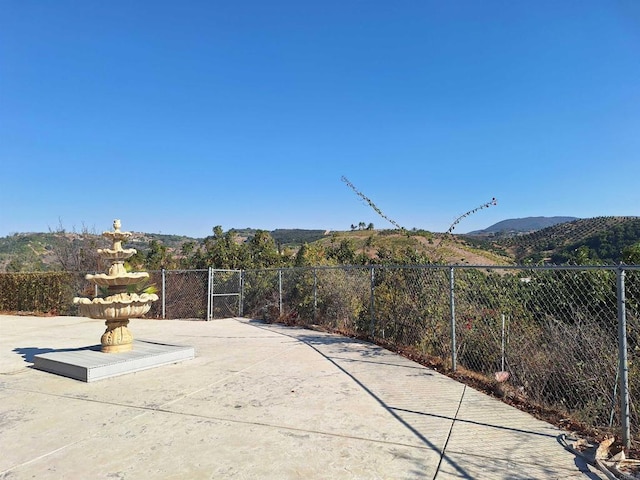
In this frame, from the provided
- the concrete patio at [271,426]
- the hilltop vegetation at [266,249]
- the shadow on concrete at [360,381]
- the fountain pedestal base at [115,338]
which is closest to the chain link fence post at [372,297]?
the shadow on concrete at [360,381]

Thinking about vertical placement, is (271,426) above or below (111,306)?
below

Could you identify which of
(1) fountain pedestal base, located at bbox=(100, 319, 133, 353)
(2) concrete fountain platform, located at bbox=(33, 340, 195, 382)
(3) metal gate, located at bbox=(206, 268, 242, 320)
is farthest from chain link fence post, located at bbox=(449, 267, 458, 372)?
(3) metal gate, located at bbox=(206, 268, 242, 320)

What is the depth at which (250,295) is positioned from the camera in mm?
13531

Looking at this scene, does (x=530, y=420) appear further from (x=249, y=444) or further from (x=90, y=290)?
(x=90, y=290)

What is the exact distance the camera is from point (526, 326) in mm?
5180

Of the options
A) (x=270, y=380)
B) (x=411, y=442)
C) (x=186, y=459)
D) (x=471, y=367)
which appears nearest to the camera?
(x=186, y=459)

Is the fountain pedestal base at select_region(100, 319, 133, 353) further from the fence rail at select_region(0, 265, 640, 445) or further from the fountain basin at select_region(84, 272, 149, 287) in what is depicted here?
the fence rail at select_region(0, 265, 640, 445)

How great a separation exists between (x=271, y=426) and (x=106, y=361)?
322 centimetres

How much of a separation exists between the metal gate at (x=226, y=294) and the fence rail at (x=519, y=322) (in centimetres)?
324

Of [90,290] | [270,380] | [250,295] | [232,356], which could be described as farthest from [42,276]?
[270,380]

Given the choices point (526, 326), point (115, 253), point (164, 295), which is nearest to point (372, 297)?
point (526, 326)

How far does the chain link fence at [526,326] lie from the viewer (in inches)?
168

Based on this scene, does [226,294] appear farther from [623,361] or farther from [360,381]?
[623,361]

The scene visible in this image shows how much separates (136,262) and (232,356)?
38.8 feet
